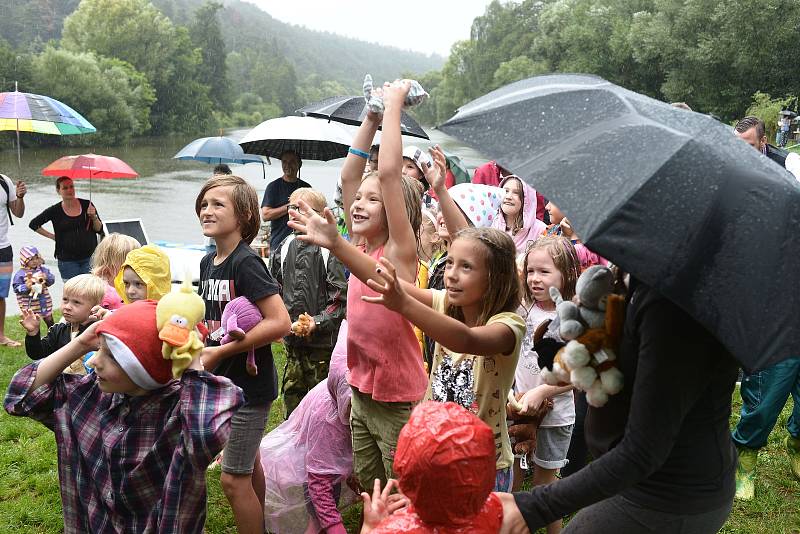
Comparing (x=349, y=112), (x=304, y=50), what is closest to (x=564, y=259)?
(x=349, y=112)

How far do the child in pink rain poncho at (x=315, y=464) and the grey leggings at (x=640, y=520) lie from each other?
1553 mm

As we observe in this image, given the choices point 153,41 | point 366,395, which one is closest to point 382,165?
point 366,395

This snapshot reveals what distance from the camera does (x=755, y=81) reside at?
121 ft

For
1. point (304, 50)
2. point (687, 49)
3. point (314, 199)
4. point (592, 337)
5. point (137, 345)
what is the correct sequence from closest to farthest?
point (592, 337) → point (137, 345) → point (314, 199) → point (687, 49) → point (304, 50)

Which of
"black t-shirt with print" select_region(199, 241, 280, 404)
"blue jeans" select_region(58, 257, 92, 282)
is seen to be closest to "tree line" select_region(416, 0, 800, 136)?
"blue jeans" select_region(58, 257, 92, 282)

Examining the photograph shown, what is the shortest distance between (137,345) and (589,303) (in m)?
1.33

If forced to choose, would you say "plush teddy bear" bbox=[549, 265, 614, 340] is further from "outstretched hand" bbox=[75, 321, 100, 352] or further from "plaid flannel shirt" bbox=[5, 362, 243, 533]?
"outstretched hand" bbox=[75, 321, 100, 352]

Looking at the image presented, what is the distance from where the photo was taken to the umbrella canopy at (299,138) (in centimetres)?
641

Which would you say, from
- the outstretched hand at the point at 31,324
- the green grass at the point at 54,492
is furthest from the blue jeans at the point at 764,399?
the outstretched hand at the point at 31,324

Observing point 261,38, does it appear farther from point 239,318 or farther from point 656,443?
point 656,443

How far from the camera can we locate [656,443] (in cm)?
153

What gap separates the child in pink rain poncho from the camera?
10.5 ft

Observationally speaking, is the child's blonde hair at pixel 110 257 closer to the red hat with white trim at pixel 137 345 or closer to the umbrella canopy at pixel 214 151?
the red hat with white trim at pixel 137 345

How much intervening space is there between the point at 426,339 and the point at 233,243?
3.73ft
